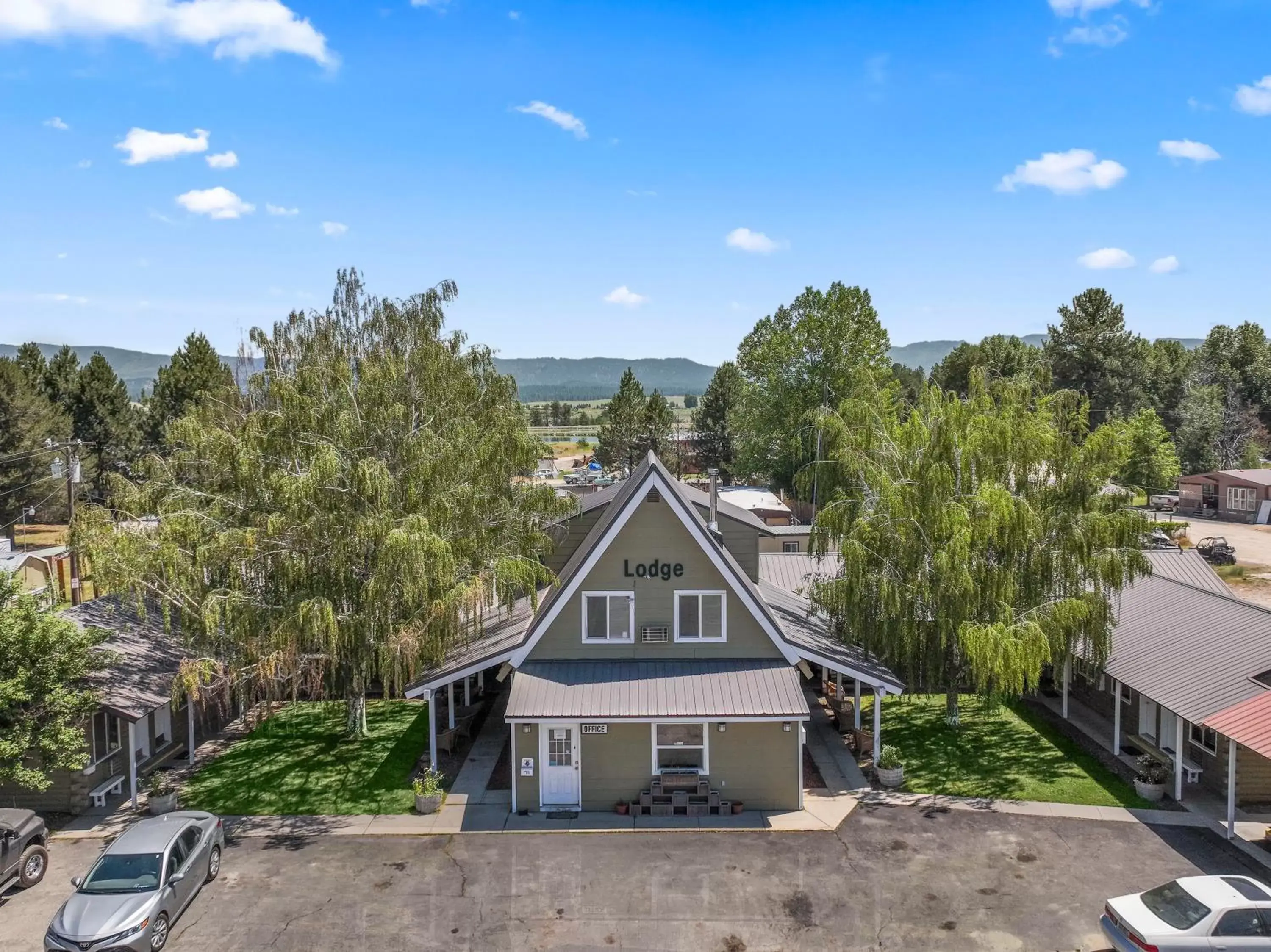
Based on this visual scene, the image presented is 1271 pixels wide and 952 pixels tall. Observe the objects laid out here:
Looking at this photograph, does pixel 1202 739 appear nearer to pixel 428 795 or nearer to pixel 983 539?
pixel 983 539

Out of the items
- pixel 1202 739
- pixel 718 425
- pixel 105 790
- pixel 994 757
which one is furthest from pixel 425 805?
pixel 718 425

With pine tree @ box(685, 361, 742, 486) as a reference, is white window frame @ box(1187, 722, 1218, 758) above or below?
below

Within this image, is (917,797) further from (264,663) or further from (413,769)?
(264,663)

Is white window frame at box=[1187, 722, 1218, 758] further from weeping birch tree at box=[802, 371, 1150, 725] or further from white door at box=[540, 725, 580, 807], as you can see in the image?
white door at box=[540, 725, 580, 807]

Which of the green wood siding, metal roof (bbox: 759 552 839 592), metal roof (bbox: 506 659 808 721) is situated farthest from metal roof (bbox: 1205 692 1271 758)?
metal roof (bbox: 759 552 839 592)

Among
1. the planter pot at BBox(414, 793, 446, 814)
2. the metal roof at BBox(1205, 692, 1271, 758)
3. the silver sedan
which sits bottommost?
Result: the planter pot at BBox(414, 793, 446, 814)

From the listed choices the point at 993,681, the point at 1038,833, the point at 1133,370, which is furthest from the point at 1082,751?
the point at 1133,370

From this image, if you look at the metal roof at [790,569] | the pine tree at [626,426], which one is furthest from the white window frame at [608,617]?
the pine tree at [626,426]
